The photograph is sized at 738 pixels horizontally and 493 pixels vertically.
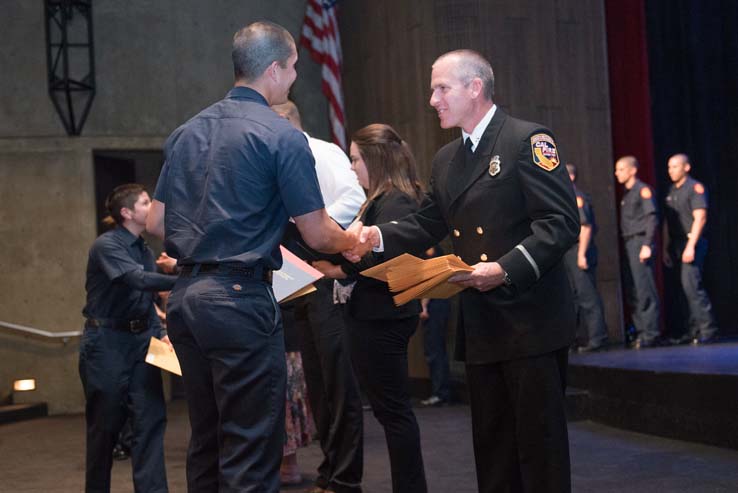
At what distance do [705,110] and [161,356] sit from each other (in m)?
7.18

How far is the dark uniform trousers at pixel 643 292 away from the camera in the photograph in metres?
8.61

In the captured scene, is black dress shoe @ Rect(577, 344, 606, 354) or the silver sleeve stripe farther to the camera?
black dress shoe @ Rect(577, 344, 606, 354)

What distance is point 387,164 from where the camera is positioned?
4023 mm

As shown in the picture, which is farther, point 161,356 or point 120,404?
point 120,404

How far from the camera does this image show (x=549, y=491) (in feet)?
9.53

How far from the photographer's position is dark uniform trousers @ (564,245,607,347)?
8.53 meters

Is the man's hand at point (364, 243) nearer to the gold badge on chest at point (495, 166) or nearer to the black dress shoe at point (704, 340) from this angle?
the gold badge on chest at point (495, 166)

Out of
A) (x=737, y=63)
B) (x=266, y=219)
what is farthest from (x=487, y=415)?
(x=737, y=63)

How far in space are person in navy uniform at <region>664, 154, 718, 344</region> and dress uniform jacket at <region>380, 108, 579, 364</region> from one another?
570 centimetres

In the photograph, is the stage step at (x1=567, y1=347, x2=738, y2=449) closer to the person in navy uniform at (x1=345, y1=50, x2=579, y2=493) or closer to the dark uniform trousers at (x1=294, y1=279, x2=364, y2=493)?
the dark uniform trousers at (x1=294, y1=279, x2=364, y2=493)

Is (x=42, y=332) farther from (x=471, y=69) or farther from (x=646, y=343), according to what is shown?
(x=471, y=69)

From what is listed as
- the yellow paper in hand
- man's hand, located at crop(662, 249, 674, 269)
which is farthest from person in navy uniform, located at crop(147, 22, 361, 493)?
man's hand, located at crop(662, 249, 674, 269)

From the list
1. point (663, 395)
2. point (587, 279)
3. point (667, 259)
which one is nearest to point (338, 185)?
point (663, 395)

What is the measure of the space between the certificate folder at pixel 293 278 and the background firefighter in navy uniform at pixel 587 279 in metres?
5.12
